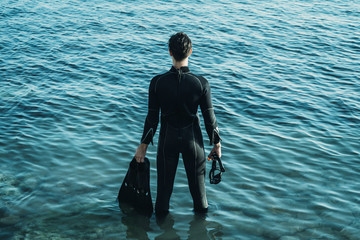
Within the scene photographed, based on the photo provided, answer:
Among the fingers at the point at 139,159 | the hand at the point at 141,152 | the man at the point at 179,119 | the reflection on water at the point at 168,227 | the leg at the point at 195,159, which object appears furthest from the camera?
the reflection on water at the point at 168,227

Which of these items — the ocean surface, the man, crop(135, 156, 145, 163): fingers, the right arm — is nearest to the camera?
the man

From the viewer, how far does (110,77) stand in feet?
46.7

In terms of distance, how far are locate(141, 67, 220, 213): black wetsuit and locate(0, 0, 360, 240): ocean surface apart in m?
1.05

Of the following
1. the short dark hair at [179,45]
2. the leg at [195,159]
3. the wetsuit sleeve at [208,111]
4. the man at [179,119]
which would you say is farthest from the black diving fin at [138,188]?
the short dark hair at [179,45]

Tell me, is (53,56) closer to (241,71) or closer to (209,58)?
(209,58)

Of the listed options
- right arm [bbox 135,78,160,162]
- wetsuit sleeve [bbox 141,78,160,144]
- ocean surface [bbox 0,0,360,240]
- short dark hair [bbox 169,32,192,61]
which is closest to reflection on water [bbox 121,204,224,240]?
ocean surface [bbox 0,0,360,240]

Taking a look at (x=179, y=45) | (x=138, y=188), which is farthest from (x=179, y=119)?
(x=138, y=188)

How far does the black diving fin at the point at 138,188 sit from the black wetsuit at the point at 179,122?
344 millimetres

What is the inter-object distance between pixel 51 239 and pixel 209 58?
11.3m

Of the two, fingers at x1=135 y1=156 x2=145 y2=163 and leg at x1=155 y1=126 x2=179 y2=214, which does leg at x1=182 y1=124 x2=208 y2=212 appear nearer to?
leg at x1=155 y1=126 x2=179 y2=214

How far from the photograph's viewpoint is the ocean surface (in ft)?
23.4

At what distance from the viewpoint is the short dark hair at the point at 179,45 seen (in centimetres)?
582

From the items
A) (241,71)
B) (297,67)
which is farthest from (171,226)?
(297,67)

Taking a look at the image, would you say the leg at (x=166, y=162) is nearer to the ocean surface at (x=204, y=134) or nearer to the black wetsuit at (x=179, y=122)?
the black wetsuit at (x=179, y=122)
